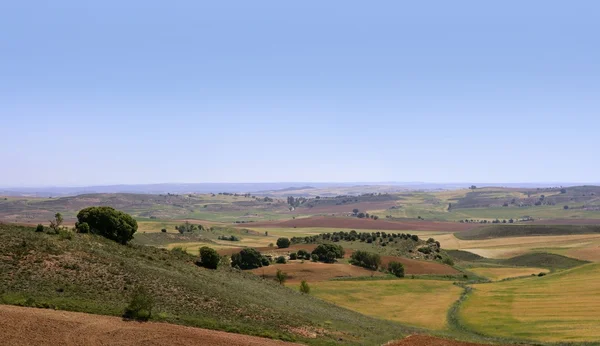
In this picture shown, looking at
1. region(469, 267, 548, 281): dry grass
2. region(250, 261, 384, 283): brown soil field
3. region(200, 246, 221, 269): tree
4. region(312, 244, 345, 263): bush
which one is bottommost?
region(469, 267, 548, 281): dry grass

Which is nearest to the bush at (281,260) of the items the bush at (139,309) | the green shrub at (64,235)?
the green shrub at (64,235)

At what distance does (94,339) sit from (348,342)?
1805 cm

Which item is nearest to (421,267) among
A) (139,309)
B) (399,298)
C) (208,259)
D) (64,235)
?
(399,298)

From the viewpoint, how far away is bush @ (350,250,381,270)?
9893cm

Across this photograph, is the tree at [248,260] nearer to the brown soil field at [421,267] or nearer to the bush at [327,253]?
the bush at [327,253]

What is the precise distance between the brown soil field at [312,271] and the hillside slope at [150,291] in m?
31.2

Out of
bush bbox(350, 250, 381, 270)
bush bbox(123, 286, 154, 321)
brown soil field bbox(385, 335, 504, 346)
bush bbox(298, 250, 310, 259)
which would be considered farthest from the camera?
bush bbox(298, 250, 310, 259)

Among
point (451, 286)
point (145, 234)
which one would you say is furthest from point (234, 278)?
point (145, 234)

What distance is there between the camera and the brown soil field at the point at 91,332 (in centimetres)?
2964

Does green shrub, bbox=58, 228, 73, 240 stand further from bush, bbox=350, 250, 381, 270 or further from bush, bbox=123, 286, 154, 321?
bush, bbox=350, 250, 381, 270

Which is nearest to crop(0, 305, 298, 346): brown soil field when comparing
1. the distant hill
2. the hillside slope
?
the hillside slope

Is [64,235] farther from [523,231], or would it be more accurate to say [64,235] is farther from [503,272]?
[523,231]

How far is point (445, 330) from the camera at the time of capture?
52656 mm

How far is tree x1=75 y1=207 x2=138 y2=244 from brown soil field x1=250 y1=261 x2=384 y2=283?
29396mm
